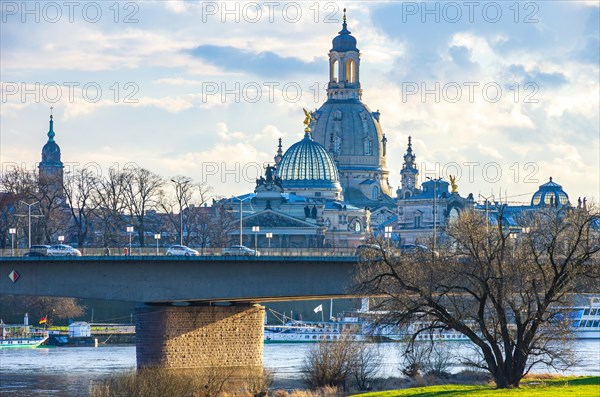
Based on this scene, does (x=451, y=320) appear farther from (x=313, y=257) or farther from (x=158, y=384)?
(x=313, y=257)

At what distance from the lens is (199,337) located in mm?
97188

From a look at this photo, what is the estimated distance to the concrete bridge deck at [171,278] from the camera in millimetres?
94750

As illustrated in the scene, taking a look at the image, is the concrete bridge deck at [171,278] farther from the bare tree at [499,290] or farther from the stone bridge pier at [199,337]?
the bare tree at [499,290]

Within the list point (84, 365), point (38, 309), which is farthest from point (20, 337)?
point (84, 365)

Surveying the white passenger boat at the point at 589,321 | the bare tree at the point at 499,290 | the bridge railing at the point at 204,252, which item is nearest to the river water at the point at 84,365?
the bridge railing at the point at 204,252

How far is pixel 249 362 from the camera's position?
99.0m

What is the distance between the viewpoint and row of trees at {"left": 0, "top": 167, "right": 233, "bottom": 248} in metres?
148

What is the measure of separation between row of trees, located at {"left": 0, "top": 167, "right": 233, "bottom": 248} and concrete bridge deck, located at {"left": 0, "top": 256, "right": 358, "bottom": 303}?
150ft

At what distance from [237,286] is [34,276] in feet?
35.5

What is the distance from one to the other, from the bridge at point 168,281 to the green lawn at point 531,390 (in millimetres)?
21937

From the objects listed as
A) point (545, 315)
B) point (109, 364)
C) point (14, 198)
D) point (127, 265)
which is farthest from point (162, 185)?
point (545, 315)

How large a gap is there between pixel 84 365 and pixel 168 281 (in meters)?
14.2

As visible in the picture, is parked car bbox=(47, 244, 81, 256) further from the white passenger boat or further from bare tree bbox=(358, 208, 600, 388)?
the white passenger boat

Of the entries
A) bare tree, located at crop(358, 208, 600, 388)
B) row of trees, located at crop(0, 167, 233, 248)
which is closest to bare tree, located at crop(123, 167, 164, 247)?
row of trees, located at crop(0, 167, 233, 248)
